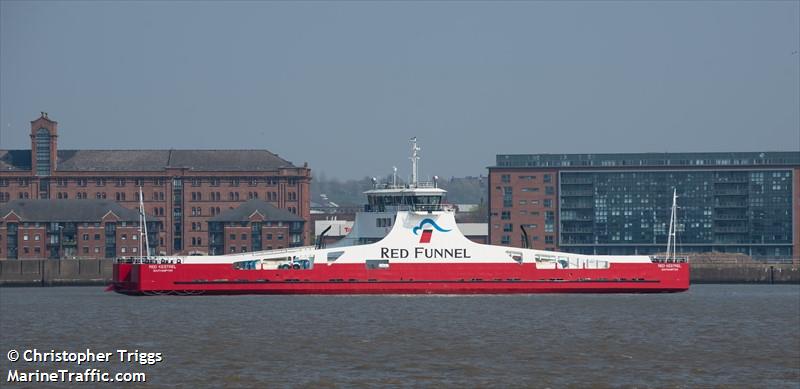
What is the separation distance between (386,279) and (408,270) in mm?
1217

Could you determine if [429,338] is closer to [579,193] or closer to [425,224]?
[425,224]

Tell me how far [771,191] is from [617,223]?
16034mm

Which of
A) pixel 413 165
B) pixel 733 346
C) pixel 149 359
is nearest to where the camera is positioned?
pixel 149 359

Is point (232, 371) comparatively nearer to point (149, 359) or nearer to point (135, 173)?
point (149, 359)

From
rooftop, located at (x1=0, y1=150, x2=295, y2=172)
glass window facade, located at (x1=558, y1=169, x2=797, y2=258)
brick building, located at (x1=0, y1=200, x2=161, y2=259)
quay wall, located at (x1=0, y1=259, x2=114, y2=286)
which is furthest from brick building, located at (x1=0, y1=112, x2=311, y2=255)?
quay wall, located at (x1=0, y1=259, x2=114, y2=286)

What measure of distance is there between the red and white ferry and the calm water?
0.76 m

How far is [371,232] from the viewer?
2872 inches

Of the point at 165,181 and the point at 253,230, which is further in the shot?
the point at 165,181

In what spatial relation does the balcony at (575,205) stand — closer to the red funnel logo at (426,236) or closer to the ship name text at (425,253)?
the red funnel logo at (426,236)

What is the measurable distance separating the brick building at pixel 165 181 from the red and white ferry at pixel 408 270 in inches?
2732

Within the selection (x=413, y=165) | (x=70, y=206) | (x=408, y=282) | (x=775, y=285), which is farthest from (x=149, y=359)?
(x=70, y=206)

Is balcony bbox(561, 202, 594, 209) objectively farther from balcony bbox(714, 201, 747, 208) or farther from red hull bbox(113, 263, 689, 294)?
red hull bbox(113, 263, 689, 294)

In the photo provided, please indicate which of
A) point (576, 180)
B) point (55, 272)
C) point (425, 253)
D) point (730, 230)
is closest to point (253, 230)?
point (55, 272)

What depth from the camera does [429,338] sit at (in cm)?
4647
